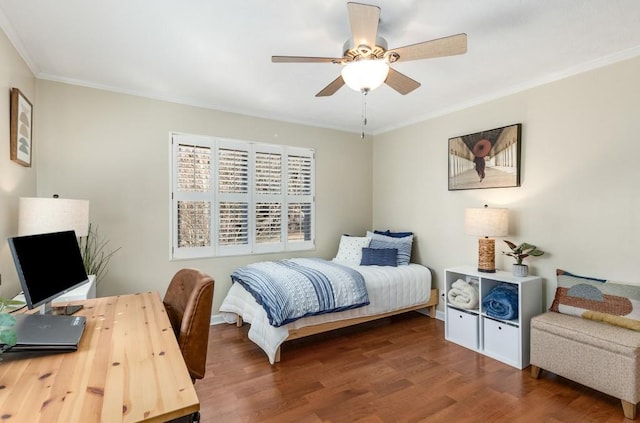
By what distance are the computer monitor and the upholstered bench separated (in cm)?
320

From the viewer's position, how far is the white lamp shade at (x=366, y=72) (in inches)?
78.9

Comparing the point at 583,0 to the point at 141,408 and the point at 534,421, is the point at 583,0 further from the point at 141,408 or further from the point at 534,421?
the point at 141,408

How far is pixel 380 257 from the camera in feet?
13.2

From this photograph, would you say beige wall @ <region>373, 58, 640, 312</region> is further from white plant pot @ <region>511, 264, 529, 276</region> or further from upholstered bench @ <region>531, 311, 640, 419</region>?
upholstered bench @ <region>531, 311, 640, 419</region>

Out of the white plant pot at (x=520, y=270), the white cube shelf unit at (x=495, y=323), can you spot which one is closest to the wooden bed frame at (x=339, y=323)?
the white cube shelf unit at (x=495, y=323)

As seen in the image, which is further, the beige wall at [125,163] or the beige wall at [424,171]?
the beige wall at [125,163]

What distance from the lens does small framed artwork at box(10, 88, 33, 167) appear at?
2.31 m

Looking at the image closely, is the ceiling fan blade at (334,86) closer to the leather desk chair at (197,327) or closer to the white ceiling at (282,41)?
the white ceiling at (282,41)

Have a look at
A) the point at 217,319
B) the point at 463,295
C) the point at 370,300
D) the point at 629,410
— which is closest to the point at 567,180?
the point at 463,295

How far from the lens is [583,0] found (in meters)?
1.91

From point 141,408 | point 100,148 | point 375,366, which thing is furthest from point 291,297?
point 100,148

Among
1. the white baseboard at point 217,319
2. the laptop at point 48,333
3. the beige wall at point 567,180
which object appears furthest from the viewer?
the white baseboard at point 217,319

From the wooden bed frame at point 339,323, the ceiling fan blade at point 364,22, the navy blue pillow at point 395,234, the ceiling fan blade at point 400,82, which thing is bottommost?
the wooden bed frame at point 339,323

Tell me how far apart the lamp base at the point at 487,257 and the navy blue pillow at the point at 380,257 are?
1026mm
